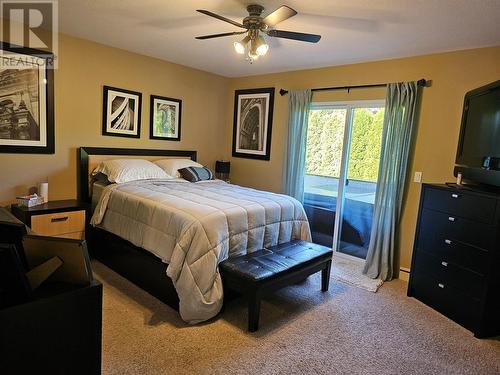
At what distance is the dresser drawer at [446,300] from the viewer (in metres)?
2.63

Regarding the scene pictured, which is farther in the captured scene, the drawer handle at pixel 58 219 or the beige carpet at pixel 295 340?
the drawer handle at pixel 58 219

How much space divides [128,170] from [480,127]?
360cm

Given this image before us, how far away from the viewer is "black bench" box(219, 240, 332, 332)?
2.42m

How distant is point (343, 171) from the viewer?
4168mm

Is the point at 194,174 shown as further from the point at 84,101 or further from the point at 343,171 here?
the point at 343,171

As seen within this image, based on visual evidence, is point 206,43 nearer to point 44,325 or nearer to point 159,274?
point 159,274

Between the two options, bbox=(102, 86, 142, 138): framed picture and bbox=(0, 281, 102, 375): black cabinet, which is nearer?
bbox=(0, 281, 102, 375): black cabinet

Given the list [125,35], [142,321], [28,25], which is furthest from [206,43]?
[142,321]

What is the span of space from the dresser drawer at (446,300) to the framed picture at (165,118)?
3571mm

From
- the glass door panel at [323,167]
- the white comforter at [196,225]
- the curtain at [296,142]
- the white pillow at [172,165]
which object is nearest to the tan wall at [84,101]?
the white pillow at [172,165]

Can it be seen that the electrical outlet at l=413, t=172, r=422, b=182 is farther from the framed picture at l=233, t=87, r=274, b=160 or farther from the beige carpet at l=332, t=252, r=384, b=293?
the framed picture at l=233, t=87, r=274, b=160

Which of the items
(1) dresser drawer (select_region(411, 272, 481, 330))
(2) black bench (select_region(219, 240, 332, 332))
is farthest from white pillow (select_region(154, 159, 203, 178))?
(1) dresser drawer (select_region(411, 272, 481, 330))

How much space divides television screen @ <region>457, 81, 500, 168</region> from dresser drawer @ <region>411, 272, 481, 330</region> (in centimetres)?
111

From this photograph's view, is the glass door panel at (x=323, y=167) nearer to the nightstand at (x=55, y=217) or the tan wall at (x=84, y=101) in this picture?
the tan wall at (x=84, y=101)
